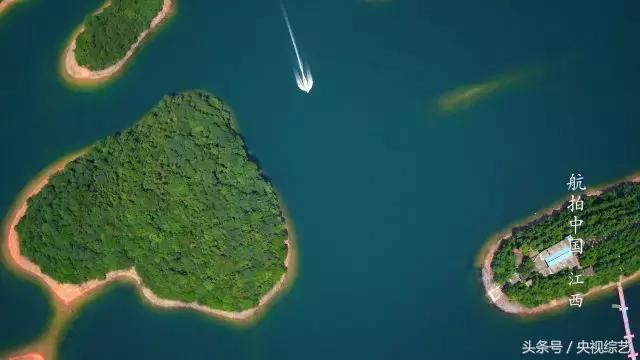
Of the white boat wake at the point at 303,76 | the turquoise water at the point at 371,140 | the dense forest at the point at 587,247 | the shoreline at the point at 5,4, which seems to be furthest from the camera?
the shoreline at the point at 5,4

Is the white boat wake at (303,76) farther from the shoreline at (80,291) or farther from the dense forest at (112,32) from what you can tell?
the dense forest at (112,32)

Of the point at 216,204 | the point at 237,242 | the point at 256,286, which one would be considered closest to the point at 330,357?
the point at 256,286

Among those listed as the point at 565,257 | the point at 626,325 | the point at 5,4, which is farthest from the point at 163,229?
the point at 626,325

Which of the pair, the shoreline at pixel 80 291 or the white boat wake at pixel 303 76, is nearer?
the shoreline at pixel 80 291

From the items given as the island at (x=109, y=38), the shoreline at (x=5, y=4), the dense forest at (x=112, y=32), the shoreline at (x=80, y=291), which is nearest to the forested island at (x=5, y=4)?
the shoreline at (x=5, y=4)

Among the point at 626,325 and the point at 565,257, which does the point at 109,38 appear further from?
the point at 626,325

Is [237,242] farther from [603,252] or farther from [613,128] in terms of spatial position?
Answer: [613,128]

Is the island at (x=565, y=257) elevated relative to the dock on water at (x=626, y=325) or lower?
elevated
